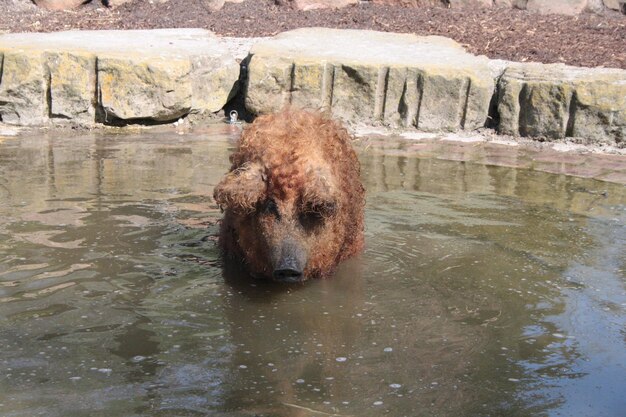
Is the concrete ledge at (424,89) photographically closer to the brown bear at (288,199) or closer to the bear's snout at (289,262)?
the brown bear at (288,199)

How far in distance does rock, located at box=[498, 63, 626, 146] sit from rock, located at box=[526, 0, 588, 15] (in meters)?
4.79

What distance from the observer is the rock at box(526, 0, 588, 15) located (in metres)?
14.8

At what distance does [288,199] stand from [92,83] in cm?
592

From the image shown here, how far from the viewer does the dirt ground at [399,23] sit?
1210 cm

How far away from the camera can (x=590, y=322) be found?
4.78 metres

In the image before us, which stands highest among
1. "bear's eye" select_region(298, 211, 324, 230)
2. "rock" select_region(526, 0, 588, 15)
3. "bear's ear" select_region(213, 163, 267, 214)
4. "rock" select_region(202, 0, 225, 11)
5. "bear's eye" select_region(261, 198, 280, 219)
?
"rock" select_region(526, 0, 588, 15)

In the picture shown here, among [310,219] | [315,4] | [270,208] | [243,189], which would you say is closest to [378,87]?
[315,4]

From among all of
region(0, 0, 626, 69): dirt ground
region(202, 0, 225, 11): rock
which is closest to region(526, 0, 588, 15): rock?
region(0, 0, 626, 69): dirt ground

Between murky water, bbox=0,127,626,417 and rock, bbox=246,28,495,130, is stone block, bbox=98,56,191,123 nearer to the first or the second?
rock, bbox=246,28,495,130

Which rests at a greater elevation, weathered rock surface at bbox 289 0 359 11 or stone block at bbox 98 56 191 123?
weathered rock surface at bbox 289 0 359 11

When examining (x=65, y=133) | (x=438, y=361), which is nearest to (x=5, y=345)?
(x=438, y=361)

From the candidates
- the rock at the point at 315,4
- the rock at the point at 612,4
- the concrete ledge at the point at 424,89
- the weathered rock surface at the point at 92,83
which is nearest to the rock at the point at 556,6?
the rock at the point at 612,4

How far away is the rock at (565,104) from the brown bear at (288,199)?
4940 millimetres

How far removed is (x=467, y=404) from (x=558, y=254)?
8.61 feet
